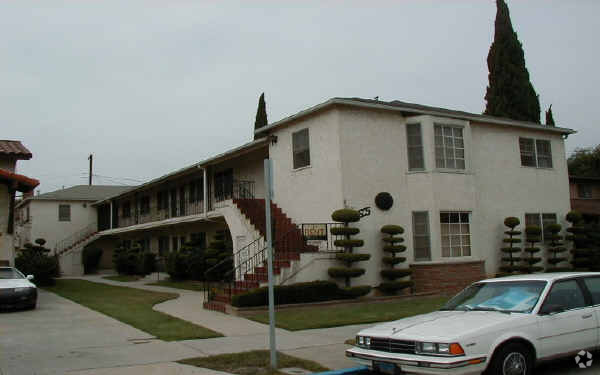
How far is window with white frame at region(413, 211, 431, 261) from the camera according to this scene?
1759cm

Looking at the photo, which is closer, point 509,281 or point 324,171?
point 509,281

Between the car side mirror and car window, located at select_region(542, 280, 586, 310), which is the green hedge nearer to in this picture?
car window, located at select_region(542, 280, 586, 310)

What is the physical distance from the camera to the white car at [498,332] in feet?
20.8

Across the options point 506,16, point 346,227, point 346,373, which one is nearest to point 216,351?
point 346,373

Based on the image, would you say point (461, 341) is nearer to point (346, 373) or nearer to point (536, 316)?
point (536, 316)

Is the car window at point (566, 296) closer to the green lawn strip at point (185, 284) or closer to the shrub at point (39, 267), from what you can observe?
the green lawn strip at point (185, 284)

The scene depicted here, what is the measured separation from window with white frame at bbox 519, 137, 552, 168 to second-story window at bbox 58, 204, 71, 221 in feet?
102

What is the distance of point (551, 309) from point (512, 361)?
1015 millimetres

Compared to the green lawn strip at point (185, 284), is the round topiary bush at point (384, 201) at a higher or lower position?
higher

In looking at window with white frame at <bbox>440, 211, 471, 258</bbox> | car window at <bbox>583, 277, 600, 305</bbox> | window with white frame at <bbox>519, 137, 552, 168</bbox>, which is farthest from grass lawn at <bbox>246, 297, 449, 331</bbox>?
window with white frame at <bbox>519, 137, 552, 168</bbox>

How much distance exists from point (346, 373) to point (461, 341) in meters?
1.97

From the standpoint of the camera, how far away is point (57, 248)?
38250 millimetres

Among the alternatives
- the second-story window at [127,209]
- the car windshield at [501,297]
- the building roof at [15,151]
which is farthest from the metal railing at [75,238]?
the car windshield at [501,297]

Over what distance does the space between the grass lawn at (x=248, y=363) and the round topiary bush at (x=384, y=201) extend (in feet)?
28.9
